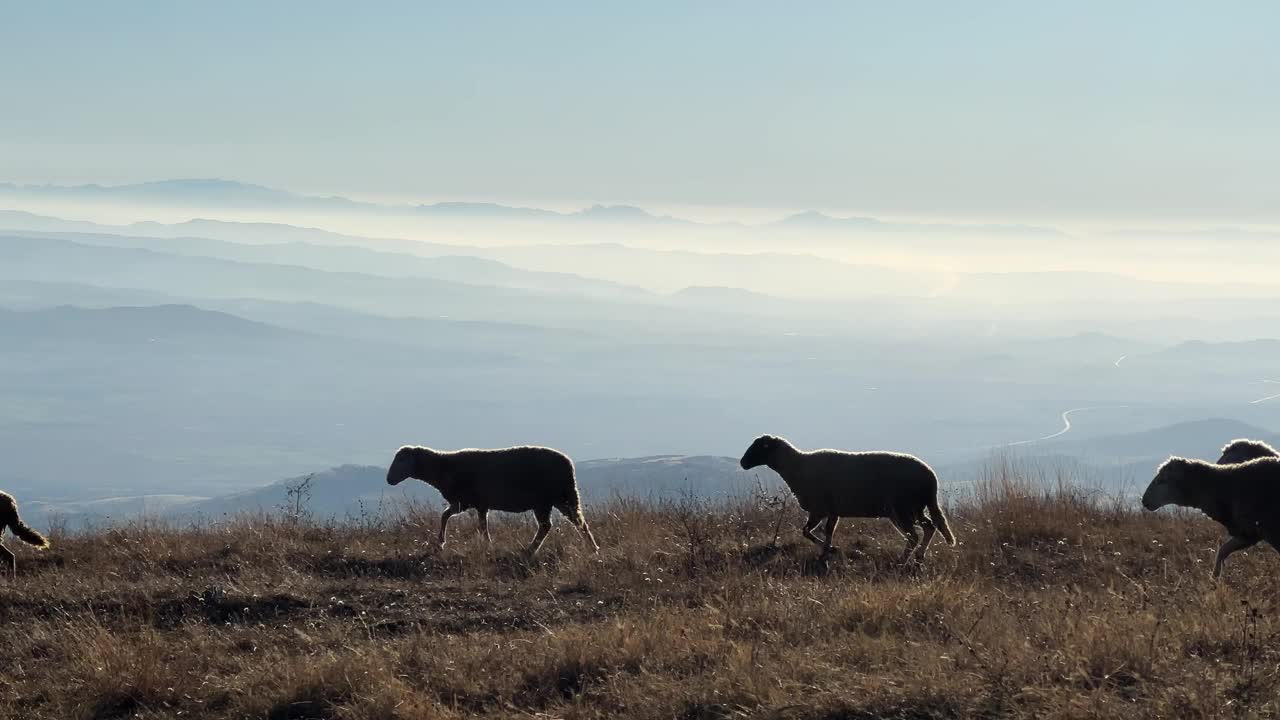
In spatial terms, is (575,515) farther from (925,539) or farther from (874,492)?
(925,539)

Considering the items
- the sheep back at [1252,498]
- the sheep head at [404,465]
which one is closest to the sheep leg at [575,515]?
the sheep head at [404,465]

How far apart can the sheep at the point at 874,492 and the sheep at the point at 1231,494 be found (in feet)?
7.83

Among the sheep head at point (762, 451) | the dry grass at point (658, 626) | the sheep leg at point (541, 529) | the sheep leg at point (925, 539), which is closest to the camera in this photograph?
the dry grass at point (658, 626)

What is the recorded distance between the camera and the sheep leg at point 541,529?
47.2 feet

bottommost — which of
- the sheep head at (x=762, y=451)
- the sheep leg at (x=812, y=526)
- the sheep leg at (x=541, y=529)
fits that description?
the sheep leg at (x=541, y=529)

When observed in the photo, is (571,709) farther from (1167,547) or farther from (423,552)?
(1167,547)

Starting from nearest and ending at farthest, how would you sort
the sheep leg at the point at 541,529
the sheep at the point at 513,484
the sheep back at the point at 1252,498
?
the sheep back at the point at 1252,498, the sheep leg at the point at 541,529, the sheep at the point at 513,484

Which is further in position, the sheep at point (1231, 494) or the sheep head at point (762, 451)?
the sheep head at point (762, 451)

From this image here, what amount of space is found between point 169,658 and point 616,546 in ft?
19.4

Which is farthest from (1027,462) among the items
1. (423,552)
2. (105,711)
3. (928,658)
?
(105,711)

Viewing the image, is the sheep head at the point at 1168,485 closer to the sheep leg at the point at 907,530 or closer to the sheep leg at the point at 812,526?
the sheep leg at the point at 907,530

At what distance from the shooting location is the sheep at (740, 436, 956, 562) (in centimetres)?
1401

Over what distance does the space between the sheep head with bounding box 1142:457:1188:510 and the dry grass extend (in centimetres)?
60

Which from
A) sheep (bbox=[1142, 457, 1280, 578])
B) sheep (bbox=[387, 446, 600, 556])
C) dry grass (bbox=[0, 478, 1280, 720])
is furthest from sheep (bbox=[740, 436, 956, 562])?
sheep (bbox=[387, 446, 600, 556])
